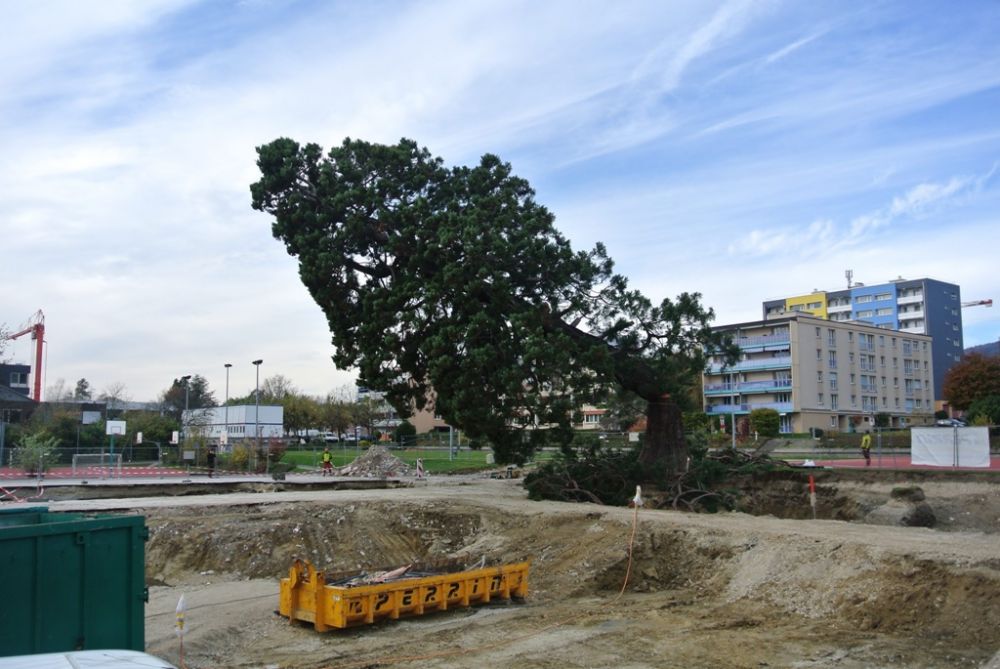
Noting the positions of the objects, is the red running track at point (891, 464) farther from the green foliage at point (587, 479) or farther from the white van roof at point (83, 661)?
the white van roof at point (83, 661)

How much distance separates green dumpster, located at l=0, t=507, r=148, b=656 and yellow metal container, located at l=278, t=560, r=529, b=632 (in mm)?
3925

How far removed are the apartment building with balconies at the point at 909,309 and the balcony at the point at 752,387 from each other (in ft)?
115

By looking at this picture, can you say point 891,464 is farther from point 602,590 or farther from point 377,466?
point 602,590

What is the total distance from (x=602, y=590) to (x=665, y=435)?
45.2ft

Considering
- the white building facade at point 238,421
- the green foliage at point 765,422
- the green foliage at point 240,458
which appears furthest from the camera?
the green foliage at point 765,422

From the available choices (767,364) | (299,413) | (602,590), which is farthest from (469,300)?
(299,413)

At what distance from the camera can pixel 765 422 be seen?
2783 inches

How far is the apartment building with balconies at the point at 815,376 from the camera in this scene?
285 ft

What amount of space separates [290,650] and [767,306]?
13182 centimetres

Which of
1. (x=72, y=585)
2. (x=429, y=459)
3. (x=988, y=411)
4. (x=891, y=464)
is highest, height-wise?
(x=988, y=411)

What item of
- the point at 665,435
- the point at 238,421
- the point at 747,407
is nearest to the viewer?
the point at 665,435

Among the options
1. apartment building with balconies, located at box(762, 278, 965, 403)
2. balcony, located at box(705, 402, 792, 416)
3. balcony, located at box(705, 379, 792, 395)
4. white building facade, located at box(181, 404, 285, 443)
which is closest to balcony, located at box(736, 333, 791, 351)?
balcony, located at box(705, 379, 792, 395)

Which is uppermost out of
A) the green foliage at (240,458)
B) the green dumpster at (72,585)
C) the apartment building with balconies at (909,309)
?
the apartment building with balconies at (909,309)

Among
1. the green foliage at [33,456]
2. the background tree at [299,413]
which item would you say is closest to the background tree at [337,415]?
the background tree at [299,413]
